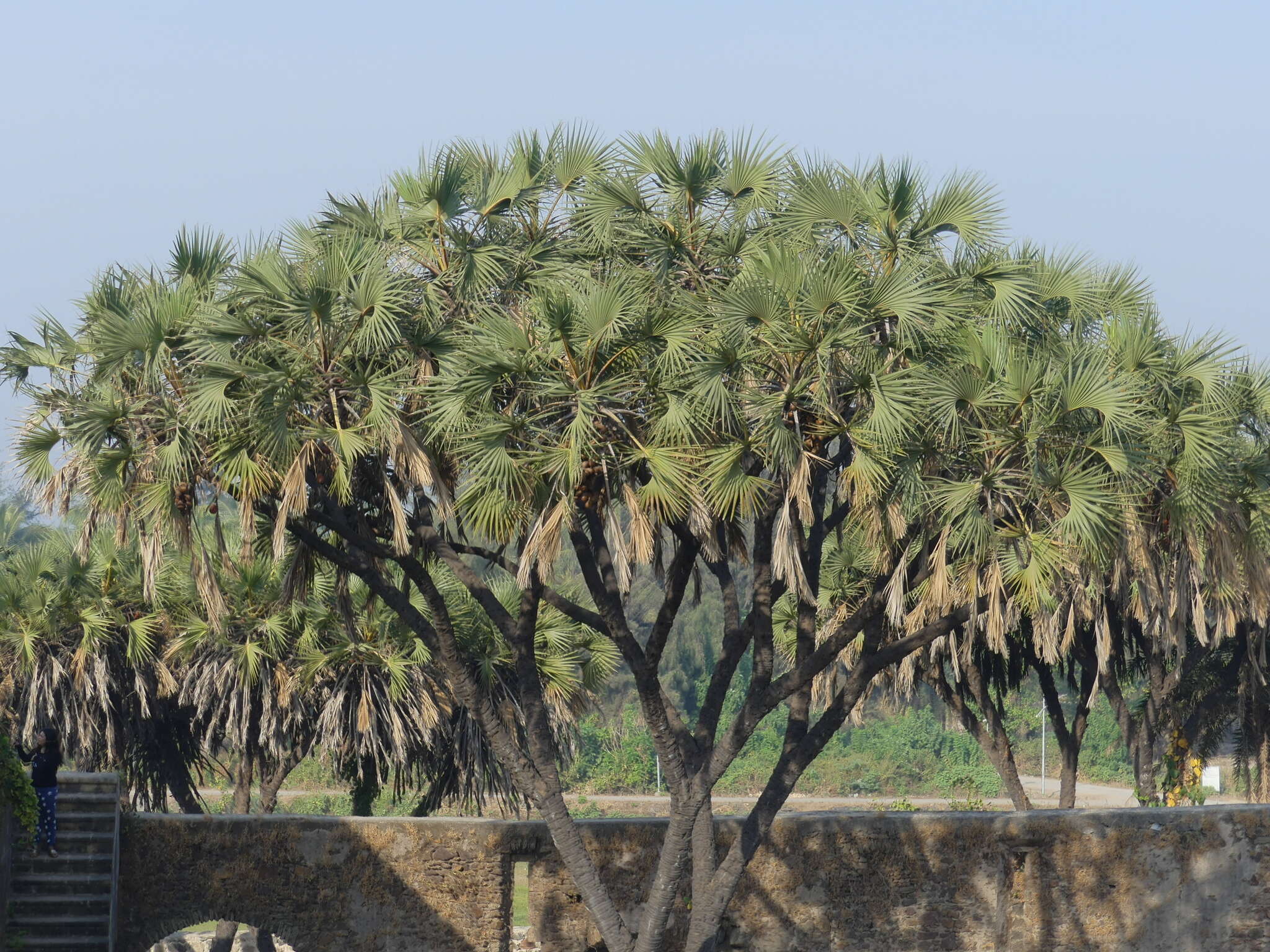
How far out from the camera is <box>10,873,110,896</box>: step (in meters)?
13.7

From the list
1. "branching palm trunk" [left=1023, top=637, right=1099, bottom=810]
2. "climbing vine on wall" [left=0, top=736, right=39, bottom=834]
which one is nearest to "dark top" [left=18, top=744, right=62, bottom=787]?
"climbing vine on wall" [left=0, top=736, right=39, bottom=834]

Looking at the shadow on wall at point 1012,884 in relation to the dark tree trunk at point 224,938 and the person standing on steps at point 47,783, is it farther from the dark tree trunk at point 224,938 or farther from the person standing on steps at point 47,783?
the dark tree trunk at point 224,938

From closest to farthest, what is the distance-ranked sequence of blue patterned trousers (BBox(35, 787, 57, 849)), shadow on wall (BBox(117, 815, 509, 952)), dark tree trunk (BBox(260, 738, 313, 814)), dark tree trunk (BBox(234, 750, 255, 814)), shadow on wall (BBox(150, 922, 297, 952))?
blue patterned trousers (BBox(35, 787, 57, 849)) < shadow on wall (BBox(117, 815, 509, 952)) < dark tree trunk (BBox(260, 738, 313, 814)) < dark tree trunk (BBox(234, 750, 255, 814)) < shadow on wall (BBox(150, 922, 297, 952))

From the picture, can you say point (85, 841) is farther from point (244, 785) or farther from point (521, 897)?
point (521, 897)

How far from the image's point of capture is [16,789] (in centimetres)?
1261

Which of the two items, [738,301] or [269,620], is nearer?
[738,301]

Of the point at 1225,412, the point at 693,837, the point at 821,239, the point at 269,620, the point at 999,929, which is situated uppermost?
the point at 821,239

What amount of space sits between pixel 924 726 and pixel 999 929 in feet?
122

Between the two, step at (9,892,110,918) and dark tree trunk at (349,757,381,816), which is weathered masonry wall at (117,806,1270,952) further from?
dark tree trunk at (349,757,381,816)

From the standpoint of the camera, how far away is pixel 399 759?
18.9 m

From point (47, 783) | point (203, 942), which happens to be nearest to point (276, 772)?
point (47, 783)

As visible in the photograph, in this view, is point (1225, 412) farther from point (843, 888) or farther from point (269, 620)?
point (269, 620)

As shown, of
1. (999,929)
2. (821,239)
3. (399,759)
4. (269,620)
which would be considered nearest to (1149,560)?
(821,239)

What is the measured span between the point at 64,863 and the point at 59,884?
0.24 m
